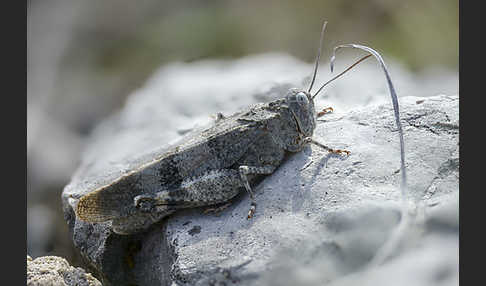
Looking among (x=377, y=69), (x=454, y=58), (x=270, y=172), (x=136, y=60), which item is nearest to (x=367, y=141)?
(x=270, y=172)

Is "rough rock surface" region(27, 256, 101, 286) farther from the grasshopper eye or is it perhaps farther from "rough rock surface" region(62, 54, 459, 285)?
the grasshopper eye

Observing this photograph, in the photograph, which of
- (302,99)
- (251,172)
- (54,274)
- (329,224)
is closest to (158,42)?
(302,99)

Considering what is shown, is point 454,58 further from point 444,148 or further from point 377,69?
point 444,148

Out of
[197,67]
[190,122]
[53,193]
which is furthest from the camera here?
[197,67]

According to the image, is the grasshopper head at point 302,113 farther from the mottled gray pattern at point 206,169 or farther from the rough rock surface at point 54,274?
the rough rock surface at point 54,274

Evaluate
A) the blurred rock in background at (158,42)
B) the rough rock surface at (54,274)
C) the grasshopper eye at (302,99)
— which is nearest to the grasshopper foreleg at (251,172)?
the grasshopper eye at (302,99)

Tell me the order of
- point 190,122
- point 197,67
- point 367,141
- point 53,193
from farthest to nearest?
point 197,67, point 53,193, point 190,122, point 367,141

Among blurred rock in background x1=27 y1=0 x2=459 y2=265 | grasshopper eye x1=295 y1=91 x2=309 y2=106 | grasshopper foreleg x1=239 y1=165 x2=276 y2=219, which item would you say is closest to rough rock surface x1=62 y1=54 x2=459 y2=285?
grasshopper foreleg x1=239 y1=165 x2=276 y2=219
